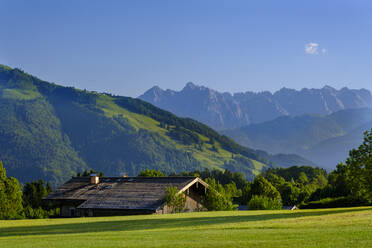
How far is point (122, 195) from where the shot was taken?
159 ft

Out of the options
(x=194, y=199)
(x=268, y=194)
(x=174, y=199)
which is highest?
(x=174, y=199)

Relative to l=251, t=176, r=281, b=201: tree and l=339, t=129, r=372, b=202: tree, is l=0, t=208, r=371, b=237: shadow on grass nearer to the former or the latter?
l=339, t=129, r=372, b=202: tree

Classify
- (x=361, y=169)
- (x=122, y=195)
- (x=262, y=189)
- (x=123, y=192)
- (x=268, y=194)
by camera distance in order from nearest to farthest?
1. (x=361, y=169)
2. (x=122, y=195)
3. (x=123, y=192)
4. (x=268, y=194)
5. (x=262, y=189)

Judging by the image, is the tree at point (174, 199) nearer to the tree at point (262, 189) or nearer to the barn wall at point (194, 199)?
the barn wall at point (194, 199)

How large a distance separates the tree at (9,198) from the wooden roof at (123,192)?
773 centimetres

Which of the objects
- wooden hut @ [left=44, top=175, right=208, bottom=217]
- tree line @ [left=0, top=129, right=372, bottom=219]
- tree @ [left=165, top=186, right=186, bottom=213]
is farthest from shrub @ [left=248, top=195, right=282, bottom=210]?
tree @ [left=165, top=186, right=186, bottom=213]

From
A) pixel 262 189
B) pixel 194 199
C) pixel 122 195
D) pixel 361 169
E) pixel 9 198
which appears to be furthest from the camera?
pixel 262 189

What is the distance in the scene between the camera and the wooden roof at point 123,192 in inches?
1827

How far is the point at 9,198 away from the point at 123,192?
1806cm

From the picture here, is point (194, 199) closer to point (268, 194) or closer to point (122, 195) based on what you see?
point (122, 195)

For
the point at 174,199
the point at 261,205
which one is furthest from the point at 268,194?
the point at 174,199

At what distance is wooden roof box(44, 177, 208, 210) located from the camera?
152 ft

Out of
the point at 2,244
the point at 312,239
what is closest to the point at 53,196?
the point at 2,244

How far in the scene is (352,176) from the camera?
3659cm
